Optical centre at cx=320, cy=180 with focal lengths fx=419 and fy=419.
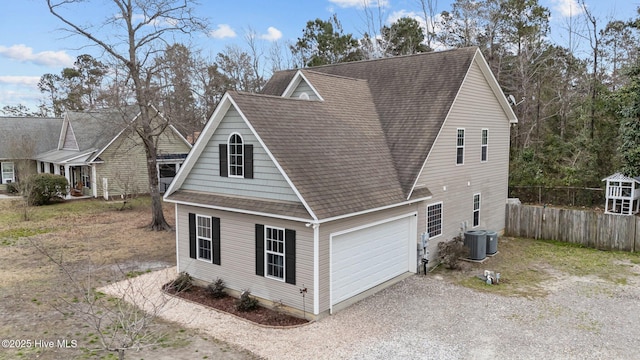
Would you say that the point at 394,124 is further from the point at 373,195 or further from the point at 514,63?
the point at 514,63

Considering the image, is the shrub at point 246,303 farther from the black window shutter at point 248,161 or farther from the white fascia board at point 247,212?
the black window shutter at point 248,161

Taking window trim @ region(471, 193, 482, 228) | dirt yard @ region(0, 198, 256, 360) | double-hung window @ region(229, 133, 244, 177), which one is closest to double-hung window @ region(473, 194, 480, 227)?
window trim @ region(471, 193, 482, 228)

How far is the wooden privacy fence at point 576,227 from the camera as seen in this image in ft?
53.9

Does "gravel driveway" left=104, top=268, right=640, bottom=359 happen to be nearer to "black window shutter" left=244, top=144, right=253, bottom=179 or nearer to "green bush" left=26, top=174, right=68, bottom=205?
"black window shutter" left=244, top=144, right=253, bottom=179

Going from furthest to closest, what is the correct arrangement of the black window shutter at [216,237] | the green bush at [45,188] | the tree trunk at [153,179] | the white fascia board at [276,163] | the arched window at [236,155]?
1. the green bush at [45,188]
2. the tree trunk at [153,179]
3. the black window shutter at [216,237]
4. the arched window at [236,155]
5. the white fascia board at [276,163]

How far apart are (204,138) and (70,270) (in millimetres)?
6946

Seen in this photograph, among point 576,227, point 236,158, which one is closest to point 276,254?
point 236,158

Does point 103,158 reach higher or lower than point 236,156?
lower

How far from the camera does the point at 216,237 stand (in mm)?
12484

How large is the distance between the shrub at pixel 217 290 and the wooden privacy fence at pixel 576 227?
546 inches

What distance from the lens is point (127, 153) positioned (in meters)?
31.7

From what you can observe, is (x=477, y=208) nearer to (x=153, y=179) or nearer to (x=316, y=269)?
(x=316, y=269)

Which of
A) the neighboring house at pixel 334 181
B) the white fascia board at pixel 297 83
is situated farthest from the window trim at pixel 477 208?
the white fascia board at pixel 297 83

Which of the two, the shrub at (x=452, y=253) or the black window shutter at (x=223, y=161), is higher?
the black window shutter at (x=223, y=161)
